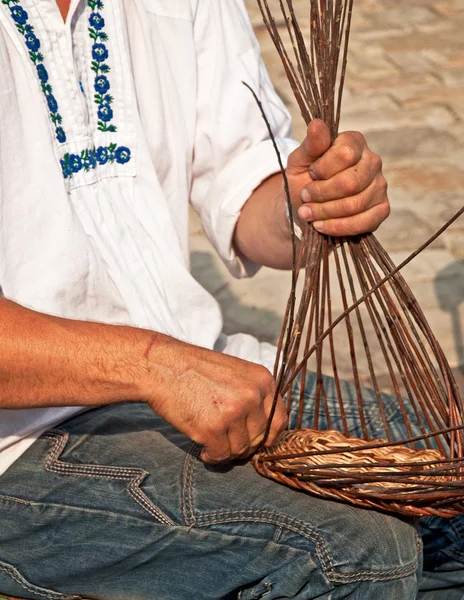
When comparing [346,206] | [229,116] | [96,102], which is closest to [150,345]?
[346,206]

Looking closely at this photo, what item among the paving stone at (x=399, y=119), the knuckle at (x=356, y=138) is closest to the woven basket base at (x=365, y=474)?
the knuckle at (x=356, y=138)

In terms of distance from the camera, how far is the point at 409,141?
3449 mm

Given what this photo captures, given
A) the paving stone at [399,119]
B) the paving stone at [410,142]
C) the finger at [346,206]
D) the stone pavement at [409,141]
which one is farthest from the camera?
the paving stone at [399,119]

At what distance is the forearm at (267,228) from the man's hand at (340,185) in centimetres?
17

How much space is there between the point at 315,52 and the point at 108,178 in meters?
0.36

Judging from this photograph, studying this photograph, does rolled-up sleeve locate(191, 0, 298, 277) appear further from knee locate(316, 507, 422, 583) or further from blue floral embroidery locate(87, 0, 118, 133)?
knee locate(316, 507, 422, 583)

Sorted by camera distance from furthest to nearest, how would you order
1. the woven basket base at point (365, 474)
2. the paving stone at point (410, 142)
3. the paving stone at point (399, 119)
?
the paving stone at point (399, 119)
the paving stone at point (410, 142)
the woven basket base at point (365, 474)

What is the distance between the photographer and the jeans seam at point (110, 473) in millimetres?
1151

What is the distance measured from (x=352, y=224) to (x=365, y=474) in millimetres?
373

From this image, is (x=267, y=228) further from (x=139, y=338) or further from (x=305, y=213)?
(x=139, y=338)

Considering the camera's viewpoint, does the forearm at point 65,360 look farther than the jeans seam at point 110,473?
No

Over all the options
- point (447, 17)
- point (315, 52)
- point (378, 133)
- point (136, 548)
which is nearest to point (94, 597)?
point (136, 548)

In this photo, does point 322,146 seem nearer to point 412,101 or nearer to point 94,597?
point 94,597

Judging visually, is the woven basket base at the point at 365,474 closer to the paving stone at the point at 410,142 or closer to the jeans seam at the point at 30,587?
the jeans seam at the point at 30,587
